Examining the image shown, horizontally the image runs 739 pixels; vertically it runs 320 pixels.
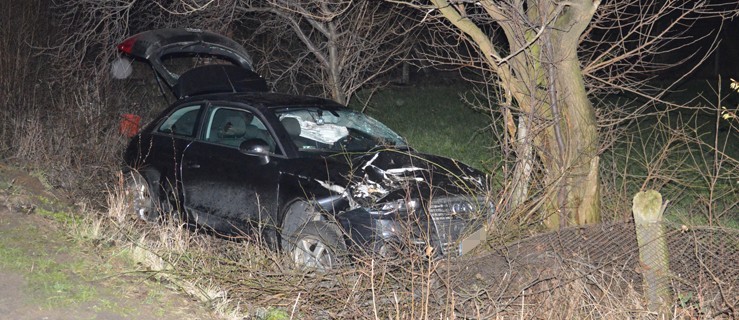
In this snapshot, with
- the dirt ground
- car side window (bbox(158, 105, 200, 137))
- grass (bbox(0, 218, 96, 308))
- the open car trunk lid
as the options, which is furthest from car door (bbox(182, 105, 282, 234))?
grass (bbox(0, 218, 96, 308))

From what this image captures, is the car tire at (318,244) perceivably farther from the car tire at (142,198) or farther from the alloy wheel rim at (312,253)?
the car tire at (142,198)

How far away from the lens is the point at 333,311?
6.13 metres

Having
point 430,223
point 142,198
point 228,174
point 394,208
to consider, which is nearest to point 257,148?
point 228,174

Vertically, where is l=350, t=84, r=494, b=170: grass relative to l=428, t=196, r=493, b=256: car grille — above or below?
below

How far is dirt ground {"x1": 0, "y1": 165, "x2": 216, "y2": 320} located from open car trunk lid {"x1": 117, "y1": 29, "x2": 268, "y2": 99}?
2.96 m

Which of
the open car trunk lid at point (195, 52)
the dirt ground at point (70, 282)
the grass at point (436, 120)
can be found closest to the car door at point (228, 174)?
the open car trunk lid at point (195, 52)

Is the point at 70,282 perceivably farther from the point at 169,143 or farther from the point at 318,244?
Result: the point at 169,143

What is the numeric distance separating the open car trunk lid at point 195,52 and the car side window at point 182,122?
503 mm

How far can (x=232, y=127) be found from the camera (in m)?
8.90

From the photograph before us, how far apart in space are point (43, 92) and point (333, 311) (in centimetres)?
908

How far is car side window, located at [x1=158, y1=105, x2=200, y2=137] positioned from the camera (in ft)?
30.7

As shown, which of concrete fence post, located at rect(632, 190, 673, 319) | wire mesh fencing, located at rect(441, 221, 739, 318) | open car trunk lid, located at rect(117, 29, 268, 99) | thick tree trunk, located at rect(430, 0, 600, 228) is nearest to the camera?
wire mesh fencing, located at rect(441, 221, 739, 318)

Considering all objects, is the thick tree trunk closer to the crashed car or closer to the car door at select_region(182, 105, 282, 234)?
the crashed car

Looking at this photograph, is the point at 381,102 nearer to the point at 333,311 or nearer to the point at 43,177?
the point at 43,177
